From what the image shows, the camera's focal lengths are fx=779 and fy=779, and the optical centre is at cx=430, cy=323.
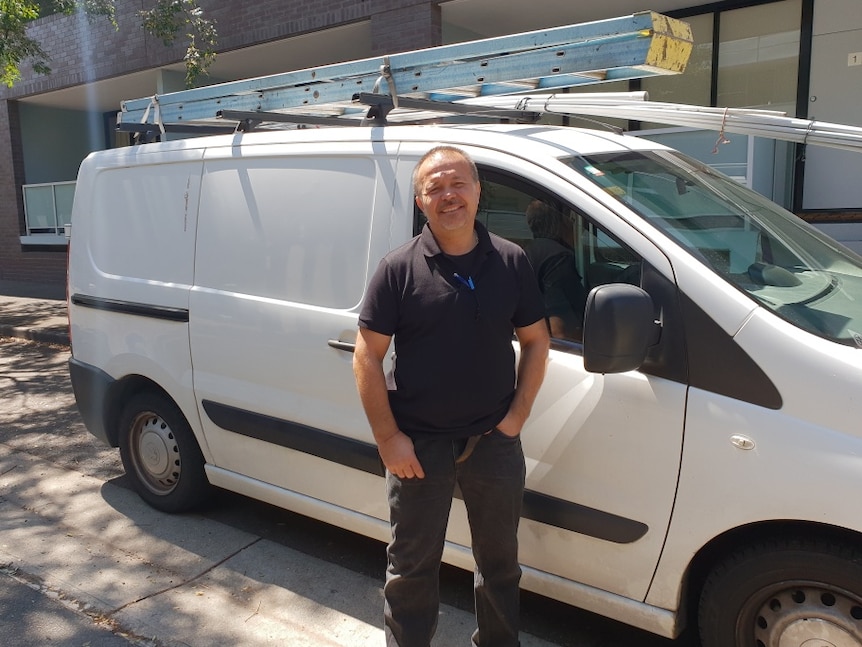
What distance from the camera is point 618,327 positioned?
2285 mm

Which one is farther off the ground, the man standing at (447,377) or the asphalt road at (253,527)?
the man standing at (447,377)

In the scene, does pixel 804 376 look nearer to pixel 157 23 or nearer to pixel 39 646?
pixel 39 646

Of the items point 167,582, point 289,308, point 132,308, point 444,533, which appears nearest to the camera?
point 444,533

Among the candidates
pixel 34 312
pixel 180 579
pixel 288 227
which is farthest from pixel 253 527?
pixel 34 312

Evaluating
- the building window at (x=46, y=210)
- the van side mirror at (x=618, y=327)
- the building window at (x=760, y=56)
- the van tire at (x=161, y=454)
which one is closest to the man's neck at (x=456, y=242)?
the van side mirror at (x=618, y=327)

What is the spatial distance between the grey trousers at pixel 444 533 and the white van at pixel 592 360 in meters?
0.24

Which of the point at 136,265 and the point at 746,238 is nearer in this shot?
the point at 746,238

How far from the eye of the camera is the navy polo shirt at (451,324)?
2375 millimetres

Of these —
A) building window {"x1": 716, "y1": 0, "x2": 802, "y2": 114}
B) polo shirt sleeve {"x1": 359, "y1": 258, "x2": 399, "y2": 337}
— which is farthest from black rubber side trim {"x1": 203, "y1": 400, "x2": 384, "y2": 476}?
building window {"x1": 716, "y1": 0, "x2": 802, "y2": 114}

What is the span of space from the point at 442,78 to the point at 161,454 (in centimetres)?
251

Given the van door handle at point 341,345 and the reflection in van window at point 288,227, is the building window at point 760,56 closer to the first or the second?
the reflection in van window at point 288,227

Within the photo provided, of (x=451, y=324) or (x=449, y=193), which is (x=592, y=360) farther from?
(x=449, y=193)

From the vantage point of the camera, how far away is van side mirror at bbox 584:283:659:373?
2285 millimetres

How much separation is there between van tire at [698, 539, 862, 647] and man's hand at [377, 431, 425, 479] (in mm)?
1018
